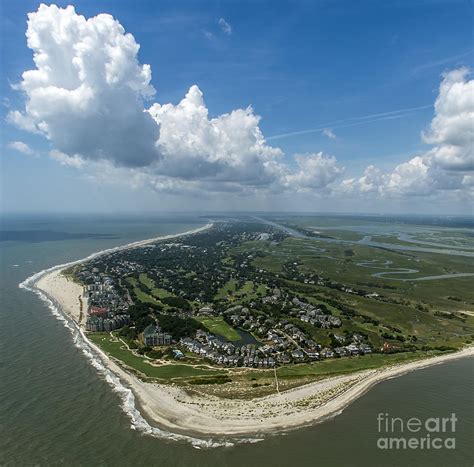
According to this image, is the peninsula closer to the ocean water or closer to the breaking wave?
the breaking wave

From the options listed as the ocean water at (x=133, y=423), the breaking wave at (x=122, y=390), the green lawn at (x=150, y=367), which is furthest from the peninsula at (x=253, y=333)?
the ocean water at (x=133, y=423)

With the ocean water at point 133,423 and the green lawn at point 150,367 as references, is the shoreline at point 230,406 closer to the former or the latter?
the ocean water at point 133,423

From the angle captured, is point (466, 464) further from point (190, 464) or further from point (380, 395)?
point (190, 464)

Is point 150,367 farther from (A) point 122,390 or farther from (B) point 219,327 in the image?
(B) point 219,327

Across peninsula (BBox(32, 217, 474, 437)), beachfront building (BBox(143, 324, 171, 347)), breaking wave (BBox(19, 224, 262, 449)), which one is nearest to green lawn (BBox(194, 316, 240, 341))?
peninsula (BBox(32, 217, 474, 437))

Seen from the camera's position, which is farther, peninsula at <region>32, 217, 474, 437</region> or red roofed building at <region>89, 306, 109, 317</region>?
red roofed building at <region>89, 306, 109, 317</region>

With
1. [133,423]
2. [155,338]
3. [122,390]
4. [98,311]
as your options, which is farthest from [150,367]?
[98,311]
